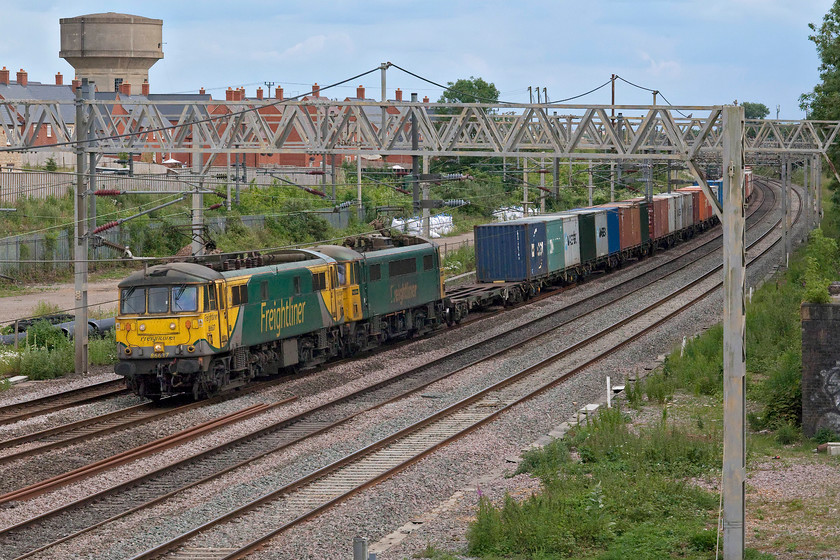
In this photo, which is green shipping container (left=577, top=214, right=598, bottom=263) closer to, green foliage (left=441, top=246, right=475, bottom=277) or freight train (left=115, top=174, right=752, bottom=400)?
freight train (left=115, top=174, right=752, bottom=400)

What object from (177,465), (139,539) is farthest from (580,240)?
(139,539)

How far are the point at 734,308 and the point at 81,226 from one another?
17.7 meters

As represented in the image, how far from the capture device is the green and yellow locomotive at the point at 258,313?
2211cm

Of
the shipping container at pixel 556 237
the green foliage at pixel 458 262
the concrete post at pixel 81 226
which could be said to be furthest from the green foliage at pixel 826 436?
the green foliage at pixel 458 262

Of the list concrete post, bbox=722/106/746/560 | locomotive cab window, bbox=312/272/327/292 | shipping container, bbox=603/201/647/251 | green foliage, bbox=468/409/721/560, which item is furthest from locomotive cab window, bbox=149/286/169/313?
shipping container, bbox=603/201/647/251

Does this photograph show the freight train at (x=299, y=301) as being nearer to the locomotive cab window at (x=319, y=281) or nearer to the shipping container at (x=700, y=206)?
the locomotive cab window at (x=319, y=281)

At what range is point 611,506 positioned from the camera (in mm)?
13602

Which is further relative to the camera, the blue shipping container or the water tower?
the water tower

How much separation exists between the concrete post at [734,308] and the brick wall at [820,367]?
20.2ft

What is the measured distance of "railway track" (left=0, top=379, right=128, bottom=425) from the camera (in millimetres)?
21672

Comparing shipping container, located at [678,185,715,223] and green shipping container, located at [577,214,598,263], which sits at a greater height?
shipping container, located at [678,185,715,223]

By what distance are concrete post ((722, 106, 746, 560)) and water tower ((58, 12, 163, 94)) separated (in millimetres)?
86620

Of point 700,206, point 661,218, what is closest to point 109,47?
point 700,206

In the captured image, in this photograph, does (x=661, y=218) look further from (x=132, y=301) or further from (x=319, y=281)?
(x=132, y=301)
